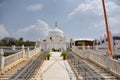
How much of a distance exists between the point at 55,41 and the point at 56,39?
2605mm

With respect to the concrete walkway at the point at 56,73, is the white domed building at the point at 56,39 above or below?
above

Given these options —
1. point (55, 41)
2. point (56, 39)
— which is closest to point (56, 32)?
point (56, 39)

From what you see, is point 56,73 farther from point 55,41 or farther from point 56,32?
point 56,32

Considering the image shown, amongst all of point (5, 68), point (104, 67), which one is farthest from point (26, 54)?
point (104, 67)

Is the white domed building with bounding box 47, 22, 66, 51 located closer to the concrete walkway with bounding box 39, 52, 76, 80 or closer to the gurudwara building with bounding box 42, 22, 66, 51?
the gurudwara building with bounding box 42, 22, 66, 51

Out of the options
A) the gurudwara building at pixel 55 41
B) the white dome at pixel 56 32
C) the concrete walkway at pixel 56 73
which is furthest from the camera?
the white dome at pixel 56 32

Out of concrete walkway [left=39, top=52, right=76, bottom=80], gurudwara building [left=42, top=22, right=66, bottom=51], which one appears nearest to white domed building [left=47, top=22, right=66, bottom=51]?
gurudwara building [left=42, top=22, right=66, bottom=51]

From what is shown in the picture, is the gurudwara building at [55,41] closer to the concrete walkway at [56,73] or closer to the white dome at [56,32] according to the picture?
the white dome at [56,32]

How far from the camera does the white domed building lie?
4247 cm

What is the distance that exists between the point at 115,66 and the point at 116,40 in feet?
124

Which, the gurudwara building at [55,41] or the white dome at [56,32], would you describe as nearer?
the gurudwara building at [55,41]

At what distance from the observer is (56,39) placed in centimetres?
4597

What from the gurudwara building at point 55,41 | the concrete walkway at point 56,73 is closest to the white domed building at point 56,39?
the gurudwara building at point 55,41

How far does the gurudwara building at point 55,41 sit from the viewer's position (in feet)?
139
